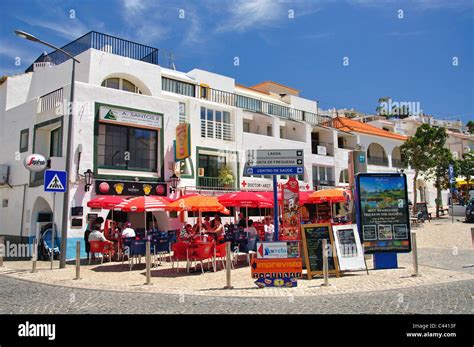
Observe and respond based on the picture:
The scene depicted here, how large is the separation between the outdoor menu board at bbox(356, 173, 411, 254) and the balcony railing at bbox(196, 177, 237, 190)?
40.2 feet

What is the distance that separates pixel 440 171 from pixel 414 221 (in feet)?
29.0

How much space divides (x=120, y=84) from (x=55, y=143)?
15.3 feet

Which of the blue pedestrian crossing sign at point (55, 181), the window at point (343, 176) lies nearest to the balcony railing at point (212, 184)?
the blue pedestrian crossing sign at point (55, 181)

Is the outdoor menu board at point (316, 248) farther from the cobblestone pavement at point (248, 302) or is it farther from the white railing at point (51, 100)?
the white railing at point (51, 100)

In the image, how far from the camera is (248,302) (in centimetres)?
810

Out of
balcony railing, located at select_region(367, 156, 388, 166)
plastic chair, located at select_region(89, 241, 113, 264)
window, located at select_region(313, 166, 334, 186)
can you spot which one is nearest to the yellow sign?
plastic chair, located at select_region(89, 241, 113, 264)

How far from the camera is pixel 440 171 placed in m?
31.5

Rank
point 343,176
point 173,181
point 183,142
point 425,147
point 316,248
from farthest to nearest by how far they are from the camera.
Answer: point 343,176
point 425,147
point 173,181
point 183,142
point 316,248

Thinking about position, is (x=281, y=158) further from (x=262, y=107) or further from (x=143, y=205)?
(x=262, y=107)

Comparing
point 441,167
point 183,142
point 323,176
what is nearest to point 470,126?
point 441,167

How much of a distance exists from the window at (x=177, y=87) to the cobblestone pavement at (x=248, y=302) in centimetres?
1680

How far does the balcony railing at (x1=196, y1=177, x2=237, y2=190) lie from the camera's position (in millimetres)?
22938

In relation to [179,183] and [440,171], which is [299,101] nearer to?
[440,171]
